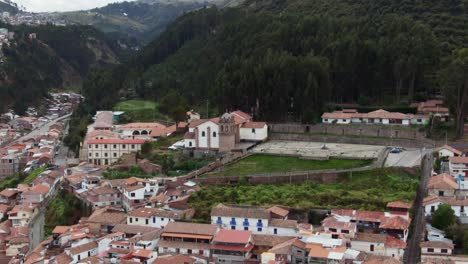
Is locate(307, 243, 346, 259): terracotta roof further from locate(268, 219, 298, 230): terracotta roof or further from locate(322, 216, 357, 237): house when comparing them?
locate(268, 219, 298, 230): terracotta roof

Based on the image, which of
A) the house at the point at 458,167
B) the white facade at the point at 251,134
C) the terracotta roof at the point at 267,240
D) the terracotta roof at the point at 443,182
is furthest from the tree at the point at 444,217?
the white facade at the point at 251,134

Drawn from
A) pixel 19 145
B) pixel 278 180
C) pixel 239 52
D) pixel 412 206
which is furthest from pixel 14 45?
pixel 412 206

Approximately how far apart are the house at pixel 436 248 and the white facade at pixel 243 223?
6.75 m

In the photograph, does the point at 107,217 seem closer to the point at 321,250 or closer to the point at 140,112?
the point at 321,250

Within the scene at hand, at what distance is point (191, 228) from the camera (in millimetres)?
27000

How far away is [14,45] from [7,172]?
173 feet

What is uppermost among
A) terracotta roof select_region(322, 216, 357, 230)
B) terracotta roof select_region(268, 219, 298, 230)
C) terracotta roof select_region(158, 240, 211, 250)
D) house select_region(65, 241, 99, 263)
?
terracotta roof select_region(322, 216, 357, 230)

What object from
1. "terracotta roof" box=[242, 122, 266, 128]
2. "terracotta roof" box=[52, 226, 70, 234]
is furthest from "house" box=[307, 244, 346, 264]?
"terracotta roof" box=[242, 122, 266, 128]

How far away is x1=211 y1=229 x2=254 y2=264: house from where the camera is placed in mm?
25141

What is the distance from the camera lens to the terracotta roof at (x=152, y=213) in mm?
28922

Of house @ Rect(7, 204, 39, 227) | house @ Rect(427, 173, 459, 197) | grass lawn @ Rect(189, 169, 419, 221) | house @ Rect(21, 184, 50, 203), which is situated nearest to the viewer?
house @ Rect(427, 173, 459, 197)

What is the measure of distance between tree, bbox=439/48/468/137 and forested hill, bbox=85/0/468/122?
3729 mm

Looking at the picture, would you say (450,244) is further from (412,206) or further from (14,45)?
(14,45)

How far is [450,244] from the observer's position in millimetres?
24094
